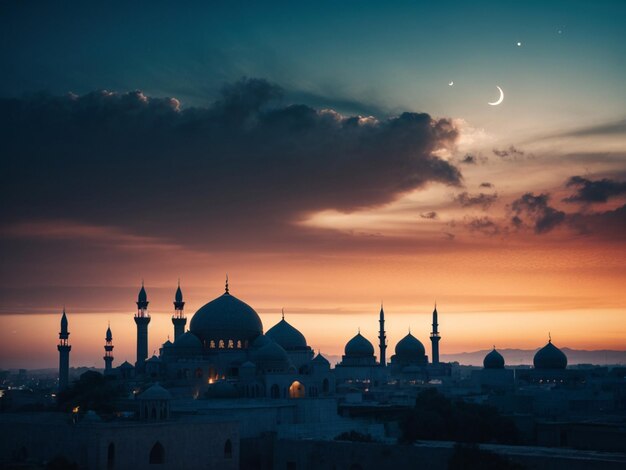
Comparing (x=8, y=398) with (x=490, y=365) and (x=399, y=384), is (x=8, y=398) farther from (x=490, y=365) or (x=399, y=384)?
(x=490, y=365)

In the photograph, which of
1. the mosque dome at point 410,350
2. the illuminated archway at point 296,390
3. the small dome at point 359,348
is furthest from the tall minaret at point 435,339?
the illuminated archway at point 296,390

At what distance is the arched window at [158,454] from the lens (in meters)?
37.5

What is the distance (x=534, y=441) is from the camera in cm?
4934

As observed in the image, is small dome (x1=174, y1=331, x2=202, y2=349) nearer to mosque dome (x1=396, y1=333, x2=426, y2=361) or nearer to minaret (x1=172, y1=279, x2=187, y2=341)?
minaret (x1=172, y1=279, x2=187, y2=341)

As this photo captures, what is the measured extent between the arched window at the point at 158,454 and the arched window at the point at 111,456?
5.57 feet

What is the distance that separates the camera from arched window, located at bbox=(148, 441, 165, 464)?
1476 inches

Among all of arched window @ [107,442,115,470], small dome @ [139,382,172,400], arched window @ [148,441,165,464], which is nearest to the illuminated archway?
small dome @ [139,382,172,400]

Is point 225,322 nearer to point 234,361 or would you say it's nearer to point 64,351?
point 234,361

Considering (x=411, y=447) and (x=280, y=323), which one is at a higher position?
(x=280, y=323)

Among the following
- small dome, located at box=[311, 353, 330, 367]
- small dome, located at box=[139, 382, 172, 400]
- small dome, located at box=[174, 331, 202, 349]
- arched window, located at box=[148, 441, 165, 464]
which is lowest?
arched window, located at box=[148, 441, 165, 464]

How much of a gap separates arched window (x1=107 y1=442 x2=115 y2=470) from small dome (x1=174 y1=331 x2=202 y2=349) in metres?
17.6

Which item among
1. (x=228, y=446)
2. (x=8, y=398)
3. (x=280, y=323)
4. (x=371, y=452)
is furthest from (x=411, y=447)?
(x=8, y=398)

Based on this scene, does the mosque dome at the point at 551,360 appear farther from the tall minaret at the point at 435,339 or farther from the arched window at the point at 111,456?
the arched window at the point at 111,456

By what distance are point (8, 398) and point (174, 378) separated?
25441mm
